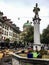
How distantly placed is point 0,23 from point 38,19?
61.1 metres

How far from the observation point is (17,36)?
150m

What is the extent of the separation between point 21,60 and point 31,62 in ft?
3.54

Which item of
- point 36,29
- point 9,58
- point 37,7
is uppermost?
point 37,7

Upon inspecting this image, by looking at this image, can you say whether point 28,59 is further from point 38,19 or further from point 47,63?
point 38,19

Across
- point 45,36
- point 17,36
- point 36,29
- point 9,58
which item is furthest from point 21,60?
point 17,36

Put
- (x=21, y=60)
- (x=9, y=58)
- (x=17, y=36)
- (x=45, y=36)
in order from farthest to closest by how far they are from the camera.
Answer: (x=17, y=36)
(x=45, y=36)
(x=9, y=58)
(x=21, y=60)

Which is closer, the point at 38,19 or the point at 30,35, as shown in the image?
the point at 38,19

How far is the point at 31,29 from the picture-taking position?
95375mm

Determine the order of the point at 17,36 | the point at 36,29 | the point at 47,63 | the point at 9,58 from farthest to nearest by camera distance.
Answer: the point at 17,36 < the point at 36,29 < the point at 9,58 < the point at 47,63

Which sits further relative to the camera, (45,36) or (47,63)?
(45,36)

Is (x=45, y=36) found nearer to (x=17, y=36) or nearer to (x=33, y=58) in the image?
(x=17, y=36)

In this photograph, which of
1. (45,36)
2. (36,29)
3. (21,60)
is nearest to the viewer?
(21,60)

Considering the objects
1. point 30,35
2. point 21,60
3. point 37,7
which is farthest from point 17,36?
point 21,60

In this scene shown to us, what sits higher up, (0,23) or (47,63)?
(0,23)
